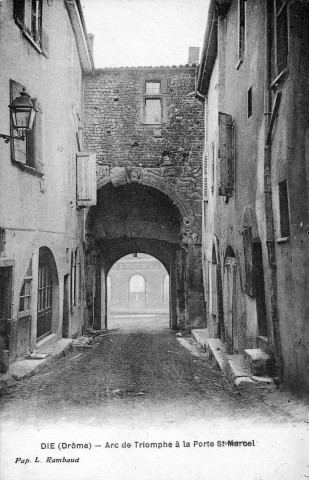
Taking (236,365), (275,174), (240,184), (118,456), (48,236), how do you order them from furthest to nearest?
(48,236), (240,184), (236,365), (275,174), (118,456)

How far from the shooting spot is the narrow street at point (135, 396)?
492cm

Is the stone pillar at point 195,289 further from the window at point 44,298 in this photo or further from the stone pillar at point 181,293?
the window at point 44,298

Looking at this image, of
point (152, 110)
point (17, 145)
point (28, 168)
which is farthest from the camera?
point (152, 110)

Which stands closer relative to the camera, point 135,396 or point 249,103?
point 135,396

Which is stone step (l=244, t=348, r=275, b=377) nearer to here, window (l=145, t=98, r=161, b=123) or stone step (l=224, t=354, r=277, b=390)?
stone step (l=224, t=354, r=277, b=390)

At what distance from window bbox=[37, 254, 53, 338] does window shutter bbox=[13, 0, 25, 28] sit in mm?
4293

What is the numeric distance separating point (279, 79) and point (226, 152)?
308 cm

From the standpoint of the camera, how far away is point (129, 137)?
47.5 feet

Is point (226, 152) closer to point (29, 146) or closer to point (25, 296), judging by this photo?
point (29, 146)

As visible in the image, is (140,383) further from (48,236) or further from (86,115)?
(86,115)

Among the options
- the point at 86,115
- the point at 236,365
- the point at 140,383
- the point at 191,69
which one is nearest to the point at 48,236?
the point at 140,383

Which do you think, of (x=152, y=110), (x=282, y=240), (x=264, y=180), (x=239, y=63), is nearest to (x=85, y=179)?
(x=152, y=110)

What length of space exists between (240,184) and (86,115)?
25.9ft

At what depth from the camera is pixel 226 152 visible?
8508 mm
